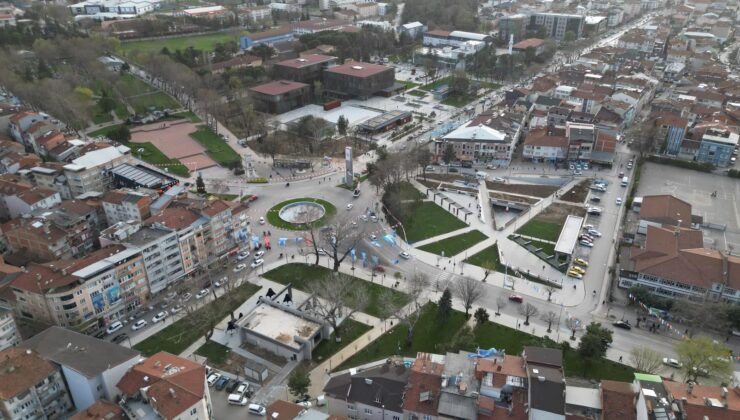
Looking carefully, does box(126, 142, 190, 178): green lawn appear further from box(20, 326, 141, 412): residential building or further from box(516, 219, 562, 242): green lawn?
box(516, 219, 562, 242): green lawn

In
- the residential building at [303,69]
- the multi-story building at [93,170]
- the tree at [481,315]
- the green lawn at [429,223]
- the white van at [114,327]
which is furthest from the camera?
the residential building at [303,69]

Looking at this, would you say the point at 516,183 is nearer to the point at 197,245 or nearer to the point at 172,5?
the point at 197,245

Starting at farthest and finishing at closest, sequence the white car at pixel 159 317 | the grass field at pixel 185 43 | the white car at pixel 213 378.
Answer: the grass field at pixel 185 43
the white car at pixel 159 317
the white car at pixel 213 378

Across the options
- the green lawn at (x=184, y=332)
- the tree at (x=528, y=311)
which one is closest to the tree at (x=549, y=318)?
the tree at (x=528, y=311)

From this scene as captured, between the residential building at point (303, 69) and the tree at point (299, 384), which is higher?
the residential building at point (303, 69)

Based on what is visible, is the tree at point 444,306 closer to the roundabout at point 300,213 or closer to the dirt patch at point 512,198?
the roundabout at point 300,213

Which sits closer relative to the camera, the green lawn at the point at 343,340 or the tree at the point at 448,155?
the green lawn at the point at 343,340

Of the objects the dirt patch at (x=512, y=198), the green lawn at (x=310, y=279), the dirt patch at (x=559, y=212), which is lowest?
the green lawn at (x=310, y=279)
